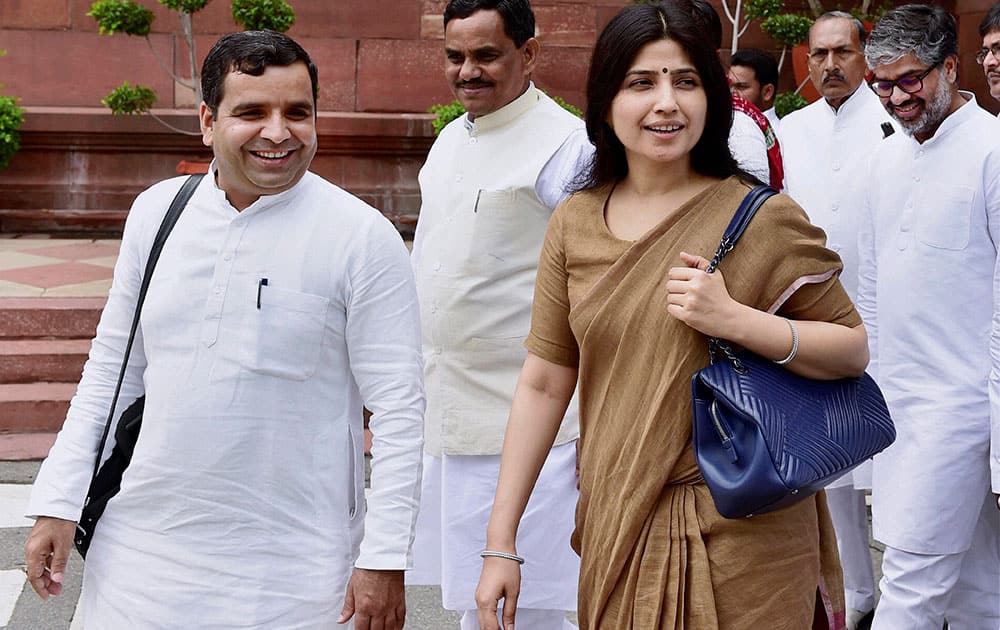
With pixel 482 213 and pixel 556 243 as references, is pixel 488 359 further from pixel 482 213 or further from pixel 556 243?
pixel 556 243

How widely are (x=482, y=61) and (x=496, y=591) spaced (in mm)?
1758

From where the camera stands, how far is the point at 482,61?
3.93 meters

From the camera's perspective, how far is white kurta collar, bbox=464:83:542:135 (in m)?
3.95

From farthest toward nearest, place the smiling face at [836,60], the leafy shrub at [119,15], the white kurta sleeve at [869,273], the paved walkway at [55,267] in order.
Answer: the leafy shrub at [119,15], the paved walkway at [55,267], the smiling face at [836,60], the white kurta sleeve at [869,273]

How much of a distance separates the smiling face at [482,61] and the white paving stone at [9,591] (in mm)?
2399

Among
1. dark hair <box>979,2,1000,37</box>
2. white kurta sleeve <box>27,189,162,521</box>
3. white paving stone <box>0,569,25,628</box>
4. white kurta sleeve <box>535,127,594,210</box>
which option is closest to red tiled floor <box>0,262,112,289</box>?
white paving stone <box>0,569,25,628</box>

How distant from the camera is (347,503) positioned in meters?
2.87

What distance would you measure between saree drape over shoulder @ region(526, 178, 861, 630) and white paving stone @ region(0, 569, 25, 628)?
9.52ft

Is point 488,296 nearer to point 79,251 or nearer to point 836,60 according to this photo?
point 836,60

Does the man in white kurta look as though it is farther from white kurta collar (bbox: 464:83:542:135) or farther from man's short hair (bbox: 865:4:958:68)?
man's short hair (bbox: 865:4:958:68)

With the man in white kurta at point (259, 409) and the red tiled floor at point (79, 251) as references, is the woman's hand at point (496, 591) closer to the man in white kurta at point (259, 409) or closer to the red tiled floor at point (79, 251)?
the man in white kurta at point (259, 409)

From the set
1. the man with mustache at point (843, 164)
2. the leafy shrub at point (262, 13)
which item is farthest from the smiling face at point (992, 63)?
the leafy shrub at point (262, 13)

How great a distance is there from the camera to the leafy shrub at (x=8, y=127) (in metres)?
10.4

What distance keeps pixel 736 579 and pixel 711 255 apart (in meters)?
0.57
